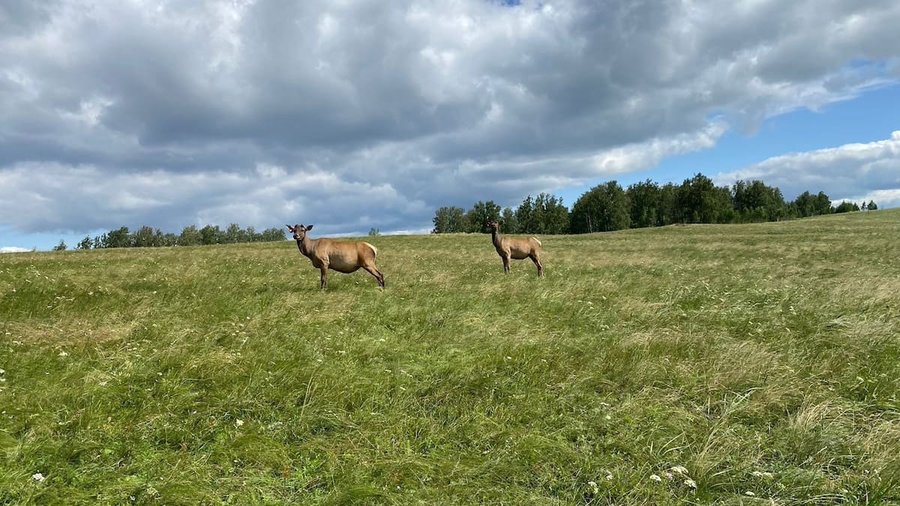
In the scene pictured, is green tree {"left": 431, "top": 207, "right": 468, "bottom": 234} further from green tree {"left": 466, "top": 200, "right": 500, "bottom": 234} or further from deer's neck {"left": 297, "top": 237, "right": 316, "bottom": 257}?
deer's neck {"left": 297, "top": 237, "right": 316, "bottom": 257}

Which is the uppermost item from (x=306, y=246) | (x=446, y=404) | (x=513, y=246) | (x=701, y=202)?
(x=701, y=202)

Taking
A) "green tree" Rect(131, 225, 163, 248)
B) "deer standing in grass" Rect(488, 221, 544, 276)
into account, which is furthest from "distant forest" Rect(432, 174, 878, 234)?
"green tree" Rect(131, 225, 163, 248)

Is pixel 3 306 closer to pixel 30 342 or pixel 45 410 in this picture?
pixel 30 342

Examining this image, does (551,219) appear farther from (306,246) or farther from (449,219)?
(306,246)

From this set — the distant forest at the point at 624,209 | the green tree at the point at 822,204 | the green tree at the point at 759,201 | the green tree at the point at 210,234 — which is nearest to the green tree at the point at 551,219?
the distant forest at the point at 624,209

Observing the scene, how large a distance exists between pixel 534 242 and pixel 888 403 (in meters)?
17.2

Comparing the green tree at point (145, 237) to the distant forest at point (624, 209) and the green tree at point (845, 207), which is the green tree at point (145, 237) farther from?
the green tree at point (845, 207)

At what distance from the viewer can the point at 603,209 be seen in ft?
412

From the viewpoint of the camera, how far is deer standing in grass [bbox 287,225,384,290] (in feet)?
56.3

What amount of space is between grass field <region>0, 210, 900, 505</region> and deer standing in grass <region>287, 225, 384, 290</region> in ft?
17.2

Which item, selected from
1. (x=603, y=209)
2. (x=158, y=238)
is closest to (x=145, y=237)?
(x=158, y=238)

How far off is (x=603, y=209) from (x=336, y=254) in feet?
383

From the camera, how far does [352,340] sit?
895cm

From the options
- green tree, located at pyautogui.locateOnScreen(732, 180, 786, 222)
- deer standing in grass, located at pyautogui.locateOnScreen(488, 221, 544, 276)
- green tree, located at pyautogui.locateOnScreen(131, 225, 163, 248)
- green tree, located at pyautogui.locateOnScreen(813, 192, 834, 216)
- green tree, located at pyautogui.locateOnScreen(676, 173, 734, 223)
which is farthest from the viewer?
green tree, located at pyautogui.locateOnScreen(131, 225, 163, 248)
